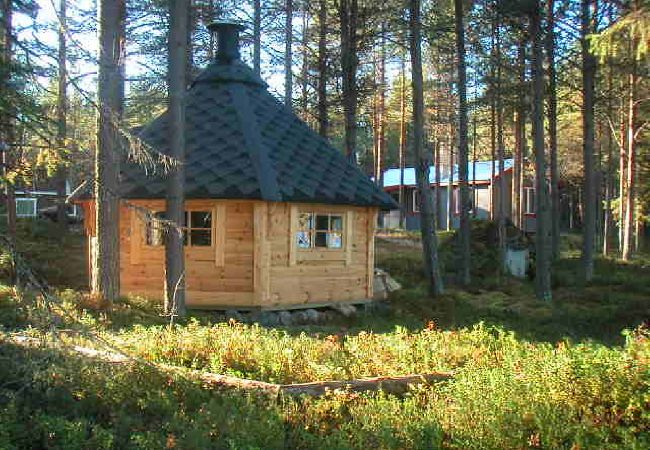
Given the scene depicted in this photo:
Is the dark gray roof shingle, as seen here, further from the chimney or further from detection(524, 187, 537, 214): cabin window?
detection(524, 187, 537, 214): cabin window

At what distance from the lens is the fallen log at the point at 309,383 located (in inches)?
240

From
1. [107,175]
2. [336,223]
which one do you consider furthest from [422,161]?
[107,175]

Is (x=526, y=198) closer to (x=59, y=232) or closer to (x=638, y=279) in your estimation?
(x=638, y=279)

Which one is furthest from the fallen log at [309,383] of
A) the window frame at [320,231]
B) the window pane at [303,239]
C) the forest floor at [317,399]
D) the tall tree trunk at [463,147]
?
the tall tree trunk at [463,147]

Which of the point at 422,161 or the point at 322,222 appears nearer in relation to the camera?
the point at 322,222

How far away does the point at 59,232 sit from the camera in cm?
2409

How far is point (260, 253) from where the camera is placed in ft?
45.0

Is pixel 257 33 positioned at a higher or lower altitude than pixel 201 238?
higher

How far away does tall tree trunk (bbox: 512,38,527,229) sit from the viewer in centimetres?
2192

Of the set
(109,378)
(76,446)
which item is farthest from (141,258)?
(76,446)

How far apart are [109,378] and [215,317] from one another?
7192 millimetres

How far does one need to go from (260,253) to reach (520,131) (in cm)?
2030

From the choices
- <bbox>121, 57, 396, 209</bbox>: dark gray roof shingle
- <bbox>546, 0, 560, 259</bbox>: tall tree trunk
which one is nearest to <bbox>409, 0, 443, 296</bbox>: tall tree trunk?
<bbox>121, 57, 396, 209</bbox>: dark gray roof shingle

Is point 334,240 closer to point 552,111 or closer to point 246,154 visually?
point 246,154
